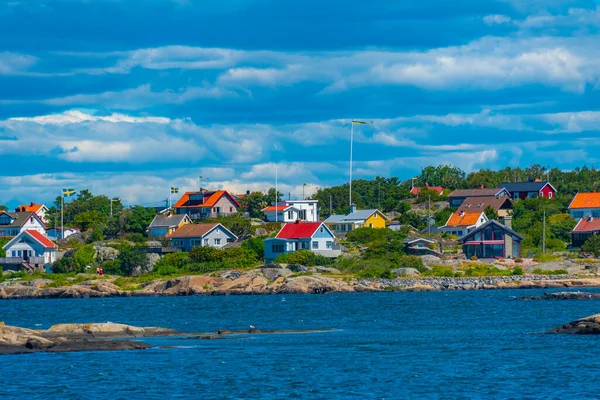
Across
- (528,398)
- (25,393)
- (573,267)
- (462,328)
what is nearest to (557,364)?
(528,398)

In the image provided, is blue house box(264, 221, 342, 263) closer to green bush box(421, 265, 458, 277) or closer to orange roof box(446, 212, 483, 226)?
green bush box(421, 265, 458, 277)

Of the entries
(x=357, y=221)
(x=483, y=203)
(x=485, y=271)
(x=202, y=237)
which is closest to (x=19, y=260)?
(x=202, y=237)

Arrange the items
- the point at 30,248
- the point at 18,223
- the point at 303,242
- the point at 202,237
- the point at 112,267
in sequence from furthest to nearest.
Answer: the point at 18,223
the point at 30,248
the point at 202,237
the point at 303,242
the point at 112,267

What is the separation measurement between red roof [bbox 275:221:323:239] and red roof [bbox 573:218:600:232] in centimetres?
2575

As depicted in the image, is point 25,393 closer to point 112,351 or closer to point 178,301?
point 112,351

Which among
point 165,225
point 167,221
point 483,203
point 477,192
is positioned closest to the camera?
point 165,225

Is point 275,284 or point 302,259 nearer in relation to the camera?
point 275,284

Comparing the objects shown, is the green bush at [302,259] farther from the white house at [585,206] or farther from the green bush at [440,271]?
the white house at [585,206]

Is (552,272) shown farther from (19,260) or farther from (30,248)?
(30,248)

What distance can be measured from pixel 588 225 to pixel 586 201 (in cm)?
1589

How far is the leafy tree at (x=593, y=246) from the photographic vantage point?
94.6m

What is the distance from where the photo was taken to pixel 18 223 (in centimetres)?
12506

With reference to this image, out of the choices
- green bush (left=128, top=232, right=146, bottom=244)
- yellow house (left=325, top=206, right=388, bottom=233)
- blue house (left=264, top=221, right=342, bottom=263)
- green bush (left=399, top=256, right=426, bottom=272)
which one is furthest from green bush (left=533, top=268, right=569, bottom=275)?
green bush (left=128, top=232, right=146, bottom=244)

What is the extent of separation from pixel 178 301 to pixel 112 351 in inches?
1483
